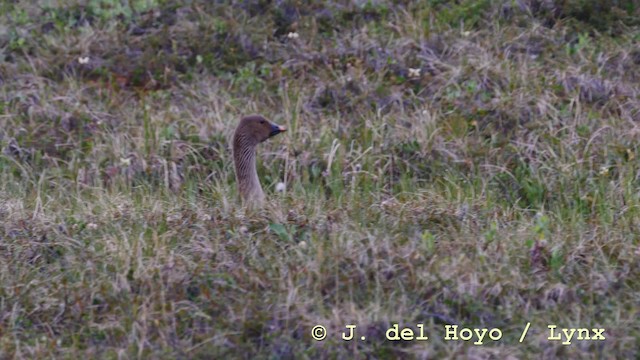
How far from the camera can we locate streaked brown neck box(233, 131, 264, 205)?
7362mm

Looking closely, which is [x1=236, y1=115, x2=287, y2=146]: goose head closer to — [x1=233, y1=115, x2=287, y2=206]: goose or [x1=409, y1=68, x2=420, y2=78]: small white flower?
[x1=233, y1=115, x2=287, y2=206]: goose

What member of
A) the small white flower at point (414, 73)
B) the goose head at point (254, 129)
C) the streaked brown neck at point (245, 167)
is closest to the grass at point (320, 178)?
the small white flower at point (414, 73)

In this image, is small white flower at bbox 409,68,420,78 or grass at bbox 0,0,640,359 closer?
grass at bbox 0,0,640,359

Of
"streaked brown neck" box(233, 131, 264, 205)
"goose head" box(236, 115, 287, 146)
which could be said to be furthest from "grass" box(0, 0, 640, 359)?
"goose head" box(236, 115, 287, 146)

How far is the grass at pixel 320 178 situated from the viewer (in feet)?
18.6

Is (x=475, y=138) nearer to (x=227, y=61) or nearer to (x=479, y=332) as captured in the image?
(x=227, y=61)

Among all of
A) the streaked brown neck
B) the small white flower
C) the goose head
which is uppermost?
the goose head

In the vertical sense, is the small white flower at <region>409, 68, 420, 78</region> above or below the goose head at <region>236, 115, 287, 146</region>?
below

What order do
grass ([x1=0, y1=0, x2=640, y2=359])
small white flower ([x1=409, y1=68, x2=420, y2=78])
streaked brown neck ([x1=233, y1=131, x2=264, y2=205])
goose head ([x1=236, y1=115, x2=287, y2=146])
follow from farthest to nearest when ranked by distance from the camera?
small white flower ([x1=409, y1=68, x2=420, y2=78]), goose head ([x1=236, y1=115, x2=287, y2=146]), streaked brown neck ([x1=233, y1=131, x2=264, y2=205]), grass ([x1=0, y1=0, x2=640, y2=359])

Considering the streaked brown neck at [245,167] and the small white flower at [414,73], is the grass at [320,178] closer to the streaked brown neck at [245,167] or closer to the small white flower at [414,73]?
the small white flower at [414,73]

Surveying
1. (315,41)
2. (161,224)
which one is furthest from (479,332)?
(315,41)

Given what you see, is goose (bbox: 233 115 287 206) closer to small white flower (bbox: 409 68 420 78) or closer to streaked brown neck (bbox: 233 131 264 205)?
streaked brown neck (bbox: 233 131 264 205)

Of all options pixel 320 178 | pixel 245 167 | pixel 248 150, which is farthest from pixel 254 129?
pixel 320 178

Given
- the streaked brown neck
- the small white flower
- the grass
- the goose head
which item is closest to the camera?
the grass
